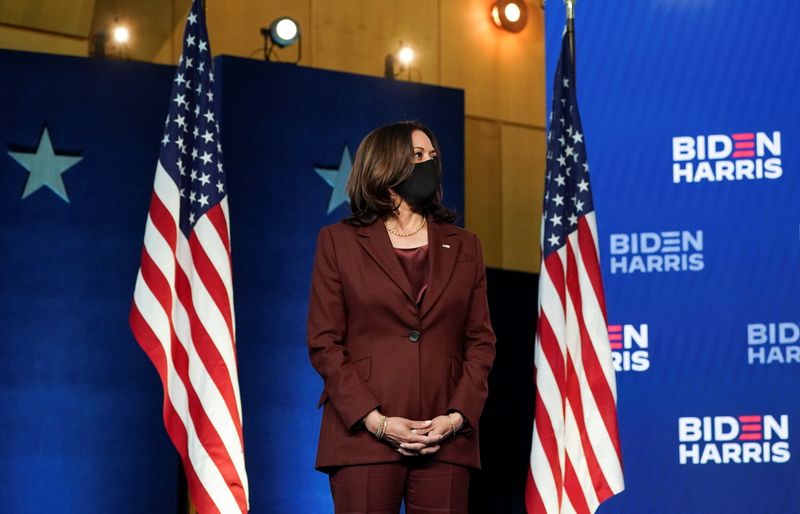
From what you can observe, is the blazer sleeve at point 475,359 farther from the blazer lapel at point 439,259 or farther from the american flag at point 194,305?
the american flag at point 194,305

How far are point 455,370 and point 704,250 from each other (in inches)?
73.4

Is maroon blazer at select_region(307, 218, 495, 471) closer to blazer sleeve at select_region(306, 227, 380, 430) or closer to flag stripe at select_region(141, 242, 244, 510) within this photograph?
blazer sleeve at select_region(306, 227, 380, 430)

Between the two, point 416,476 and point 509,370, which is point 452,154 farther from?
point 416,476

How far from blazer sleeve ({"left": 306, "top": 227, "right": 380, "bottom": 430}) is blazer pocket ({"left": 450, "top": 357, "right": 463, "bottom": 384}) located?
0.70 ft

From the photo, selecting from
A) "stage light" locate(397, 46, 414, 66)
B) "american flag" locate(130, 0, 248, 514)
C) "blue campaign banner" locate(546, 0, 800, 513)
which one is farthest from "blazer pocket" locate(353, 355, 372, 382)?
"stage light" locate(397, 46, 414, 66)

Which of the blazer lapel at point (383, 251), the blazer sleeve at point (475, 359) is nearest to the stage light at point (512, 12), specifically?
the blazer sleeve at point (475, 359)

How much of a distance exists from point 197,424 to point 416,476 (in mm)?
992

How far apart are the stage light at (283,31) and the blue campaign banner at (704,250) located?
6.15 ft

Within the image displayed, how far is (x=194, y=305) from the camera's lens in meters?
3.54

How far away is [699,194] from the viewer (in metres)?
4.34

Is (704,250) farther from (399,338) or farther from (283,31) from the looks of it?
(283,31)

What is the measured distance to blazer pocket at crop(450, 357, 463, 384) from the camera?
275 centimetres

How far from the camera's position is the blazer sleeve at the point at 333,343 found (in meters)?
2.63

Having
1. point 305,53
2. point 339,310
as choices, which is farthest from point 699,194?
point 305,53
